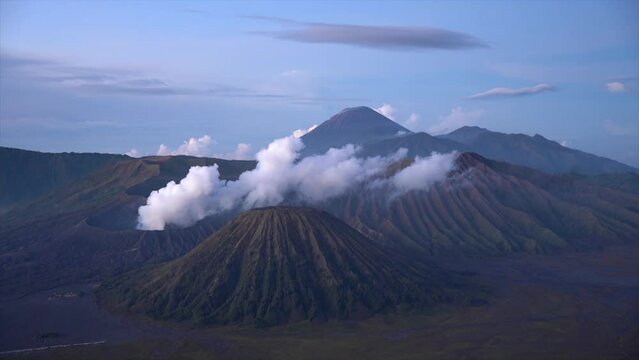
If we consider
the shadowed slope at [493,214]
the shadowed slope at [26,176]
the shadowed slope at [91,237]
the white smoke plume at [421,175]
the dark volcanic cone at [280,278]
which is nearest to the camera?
the dark volcanic cone at [280,278]

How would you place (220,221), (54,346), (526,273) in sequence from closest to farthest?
(54,346), (526,273), (220,221)

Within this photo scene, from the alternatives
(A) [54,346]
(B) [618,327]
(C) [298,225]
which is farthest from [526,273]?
(A) [54,346]

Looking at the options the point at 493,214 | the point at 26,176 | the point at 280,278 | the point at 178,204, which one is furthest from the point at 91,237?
the point at 26,176

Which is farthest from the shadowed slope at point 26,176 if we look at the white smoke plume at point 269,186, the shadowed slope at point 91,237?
the white smoke plume at point 269,186

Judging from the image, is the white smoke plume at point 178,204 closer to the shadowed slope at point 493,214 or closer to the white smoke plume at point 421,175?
the shadowed slope at point 493,214

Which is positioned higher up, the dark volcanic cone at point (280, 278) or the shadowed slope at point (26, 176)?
the shadowed slope at point (26, 176)

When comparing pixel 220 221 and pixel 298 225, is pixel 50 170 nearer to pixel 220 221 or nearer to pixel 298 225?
pixel 220 221
